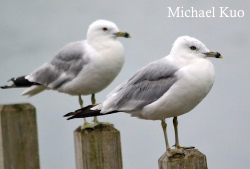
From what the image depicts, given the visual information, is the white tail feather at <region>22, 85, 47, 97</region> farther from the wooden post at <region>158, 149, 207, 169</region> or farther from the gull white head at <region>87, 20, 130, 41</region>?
the wooden post at <region>158, 149, 207, 169</region>

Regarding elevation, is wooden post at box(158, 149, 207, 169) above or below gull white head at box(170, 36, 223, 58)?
below

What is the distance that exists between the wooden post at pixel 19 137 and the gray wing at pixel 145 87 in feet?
2.23

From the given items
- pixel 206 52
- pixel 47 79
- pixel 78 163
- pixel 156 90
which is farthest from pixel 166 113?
pixel 47 79

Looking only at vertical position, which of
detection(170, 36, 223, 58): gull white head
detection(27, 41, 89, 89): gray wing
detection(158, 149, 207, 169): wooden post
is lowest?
detection(158, 149, 207, 169): wooden post

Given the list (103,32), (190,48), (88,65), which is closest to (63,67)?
(88,65)

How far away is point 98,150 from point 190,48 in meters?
1.10

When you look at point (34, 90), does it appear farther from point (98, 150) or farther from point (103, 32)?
point (98, 150)

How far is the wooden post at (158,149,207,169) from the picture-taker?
10.2 ft

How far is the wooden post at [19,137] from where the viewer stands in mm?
3844

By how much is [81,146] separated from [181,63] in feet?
3.36

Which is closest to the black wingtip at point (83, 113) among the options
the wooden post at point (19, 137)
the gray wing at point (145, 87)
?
the gray wing at point (145, 87)

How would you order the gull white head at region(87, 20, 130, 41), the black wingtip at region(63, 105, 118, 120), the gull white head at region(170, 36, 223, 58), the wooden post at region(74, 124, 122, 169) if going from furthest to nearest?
the gull white head at region(87, 20, 130, 41) → the gull white head at region(170, 36, 223, 58) → the black wingtip at region(63, 105, 118, 120) → the wooden post at region(74, 124, 122, 169)

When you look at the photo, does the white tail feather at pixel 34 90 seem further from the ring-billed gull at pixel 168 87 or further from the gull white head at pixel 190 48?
the gull white head at pixel 190 48

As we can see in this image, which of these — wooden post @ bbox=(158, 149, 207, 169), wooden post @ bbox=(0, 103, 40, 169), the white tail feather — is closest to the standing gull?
the white tail feather
